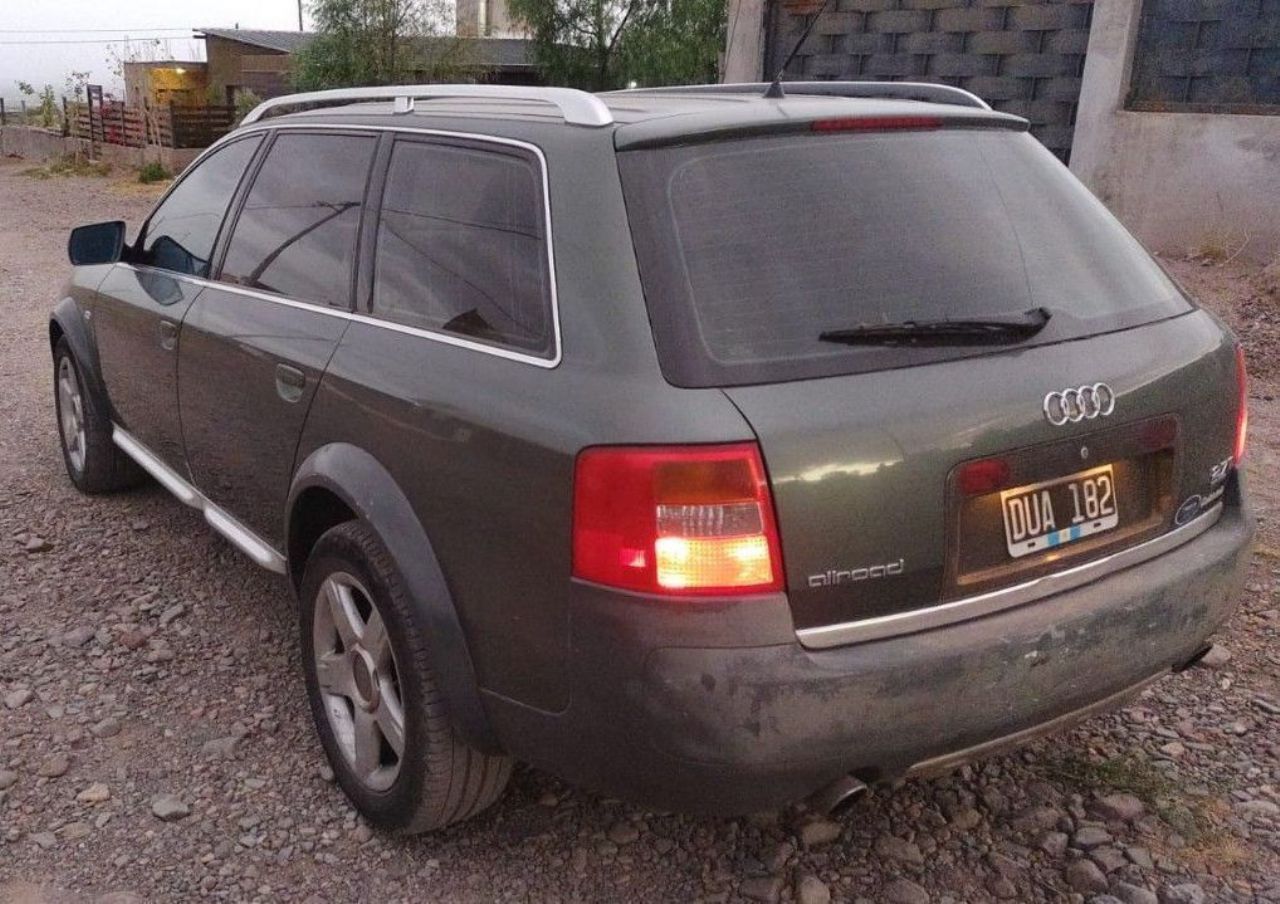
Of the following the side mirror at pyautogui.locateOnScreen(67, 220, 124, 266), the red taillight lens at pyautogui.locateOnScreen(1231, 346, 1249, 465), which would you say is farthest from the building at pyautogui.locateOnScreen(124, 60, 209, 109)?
the red taillight lens at pyautogui.locateOnScreen(1231, 346, 1249, 465)

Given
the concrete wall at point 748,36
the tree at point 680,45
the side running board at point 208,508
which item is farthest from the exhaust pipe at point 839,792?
the tree at point 680,45

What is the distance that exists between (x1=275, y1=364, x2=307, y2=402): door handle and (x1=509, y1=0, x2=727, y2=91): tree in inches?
877

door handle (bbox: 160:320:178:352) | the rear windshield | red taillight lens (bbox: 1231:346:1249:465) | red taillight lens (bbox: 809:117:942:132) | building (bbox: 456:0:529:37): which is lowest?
door handle (bbox: 160:320:178:352)

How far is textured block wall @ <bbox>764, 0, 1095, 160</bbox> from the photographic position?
35.6 ft

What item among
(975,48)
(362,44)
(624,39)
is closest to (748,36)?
(975,48)

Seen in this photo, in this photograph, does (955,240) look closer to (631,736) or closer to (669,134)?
(669,134)

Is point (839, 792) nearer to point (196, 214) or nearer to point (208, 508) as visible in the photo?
point (208, 508)

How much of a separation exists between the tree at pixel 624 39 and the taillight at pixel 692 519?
76.4ft

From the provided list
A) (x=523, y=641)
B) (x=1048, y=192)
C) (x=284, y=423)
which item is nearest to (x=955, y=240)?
(x=1048, y=192)

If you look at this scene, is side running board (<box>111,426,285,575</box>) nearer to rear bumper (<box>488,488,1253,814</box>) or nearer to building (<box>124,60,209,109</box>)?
rear bumper (<box>488,488,1253,814</box>)

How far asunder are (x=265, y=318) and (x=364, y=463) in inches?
32.3

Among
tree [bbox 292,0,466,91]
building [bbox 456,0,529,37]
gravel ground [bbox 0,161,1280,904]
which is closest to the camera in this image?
gravel ground [bbox 0,161,1280,904]

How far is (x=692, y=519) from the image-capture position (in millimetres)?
2131

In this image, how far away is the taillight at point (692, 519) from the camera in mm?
2111
